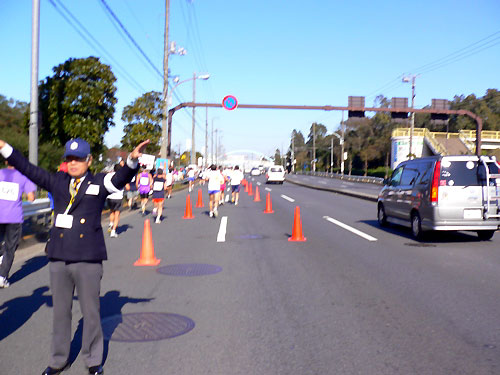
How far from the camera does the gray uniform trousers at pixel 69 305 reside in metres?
3.97

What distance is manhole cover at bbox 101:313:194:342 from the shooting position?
4977 mm

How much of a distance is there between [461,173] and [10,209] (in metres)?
9.08

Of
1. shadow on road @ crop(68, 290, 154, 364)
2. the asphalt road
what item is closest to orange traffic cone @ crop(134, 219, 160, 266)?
the asphalt road

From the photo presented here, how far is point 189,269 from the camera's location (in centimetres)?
841

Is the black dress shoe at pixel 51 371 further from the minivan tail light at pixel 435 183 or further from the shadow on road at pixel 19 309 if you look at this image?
the minivan tail light at pixel 435 183

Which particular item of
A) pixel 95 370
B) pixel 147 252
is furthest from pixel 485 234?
pixel 95 370

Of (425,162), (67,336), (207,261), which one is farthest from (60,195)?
(425,162)

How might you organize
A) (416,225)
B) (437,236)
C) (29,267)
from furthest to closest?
(437,236), (416,225), (29,267)

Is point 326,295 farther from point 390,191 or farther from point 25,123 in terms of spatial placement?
point 25,123

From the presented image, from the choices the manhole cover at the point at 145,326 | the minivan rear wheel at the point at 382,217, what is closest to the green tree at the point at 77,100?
the minivan rear wheel at the point at 382,217

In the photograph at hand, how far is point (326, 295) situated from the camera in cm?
663

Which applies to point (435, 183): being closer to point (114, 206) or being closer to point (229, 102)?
point (114, 206)

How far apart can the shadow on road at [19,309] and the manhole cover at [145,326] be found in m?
0.94

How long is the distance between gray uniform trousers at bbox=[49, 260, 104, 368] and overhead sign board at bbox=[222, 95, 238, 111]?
87.4ft
